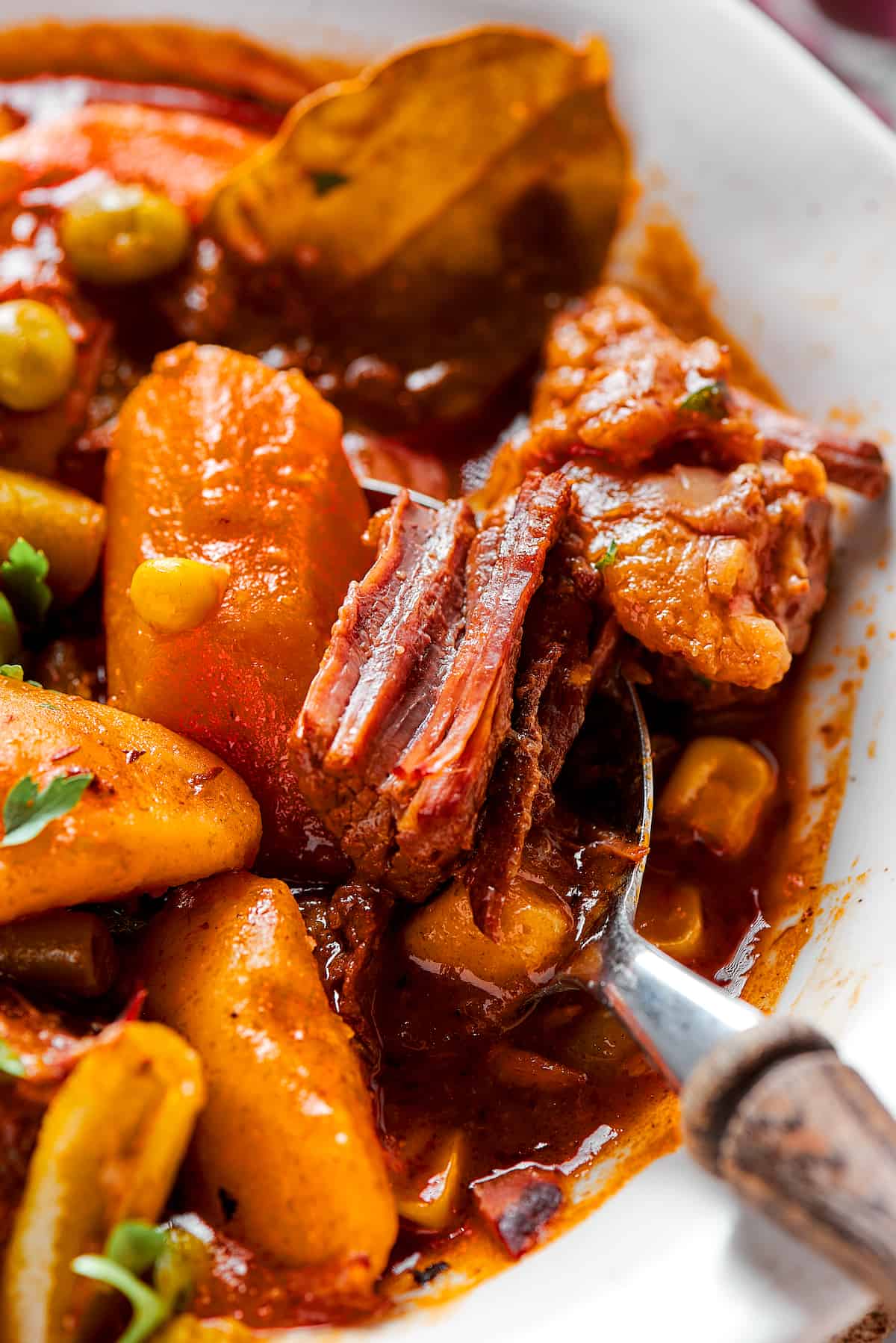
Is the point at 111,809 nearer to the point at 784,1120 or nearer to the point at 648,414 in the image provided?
the point at 784,1120

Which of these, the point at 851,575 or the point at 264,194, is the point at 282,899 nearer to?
the point at 851,575

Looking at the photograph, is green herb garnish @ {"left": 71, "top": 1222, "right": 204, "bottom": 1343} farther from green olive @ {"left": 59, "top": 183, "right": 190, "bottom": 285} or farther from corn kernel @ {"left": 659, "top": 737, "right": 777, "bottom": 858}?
green olive @ {"left": 59, "top": 183, "right": 190, "bottom": 285}

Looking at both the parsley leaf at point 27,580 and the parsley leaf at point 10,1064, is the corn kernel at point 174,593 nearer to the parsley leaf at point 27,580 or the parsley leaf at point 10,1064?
the parsley leaf at point 27,580

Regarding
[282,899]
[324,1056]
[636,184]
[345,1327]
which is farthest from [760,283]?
[345,1327]

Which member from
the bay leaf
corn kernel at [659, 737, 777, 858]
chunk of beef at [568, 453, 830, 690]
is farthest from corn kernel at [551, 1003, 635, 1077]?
the bay leaf

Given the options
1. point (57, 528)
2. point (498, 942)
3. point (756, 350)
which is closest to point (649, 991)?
point (498, 942)
